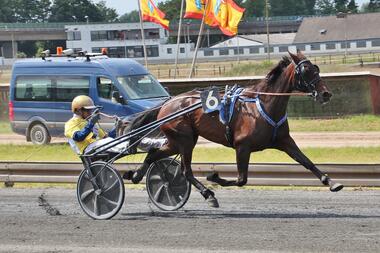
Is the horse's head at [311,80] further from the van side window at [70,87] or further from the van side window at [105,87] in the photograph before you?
the van side window at [70,87]

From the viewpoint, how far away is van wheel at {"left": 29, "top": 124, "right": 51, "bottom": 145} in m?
20.5

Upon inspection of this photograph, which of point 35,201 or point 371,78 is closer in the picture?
point 35,201

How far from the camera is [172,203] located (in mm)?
9836

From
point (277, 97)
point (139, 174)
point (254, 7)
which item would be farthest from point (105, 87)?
point (254, 7)

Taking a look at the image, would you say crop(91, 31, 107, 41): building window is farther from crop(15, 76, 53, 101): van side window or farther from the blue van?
crop(15, 76, 53, 101): van side window

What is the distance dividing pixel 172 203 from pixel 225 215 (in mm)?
810

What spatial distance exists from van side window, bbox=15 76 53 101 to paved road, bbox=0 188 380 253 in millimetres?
9476

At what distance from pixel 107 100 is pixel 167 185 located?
9780mm

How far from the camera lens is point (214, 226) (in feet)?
28.1

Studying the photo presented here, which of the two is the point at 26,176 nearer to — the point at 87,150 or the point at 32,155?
the point at 87,150

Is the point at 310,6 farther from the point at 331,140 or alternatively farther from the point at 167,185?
the point at 167,185

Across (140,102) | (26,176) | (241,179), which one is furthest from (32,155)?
(241,179)

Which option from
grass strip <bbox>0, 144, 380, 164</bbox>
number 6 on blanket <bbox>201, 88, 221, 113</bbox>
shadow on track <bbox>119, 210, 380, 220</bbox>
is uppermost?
number 6 on blanket <bbox>201, 88, 221, 113</bbox>

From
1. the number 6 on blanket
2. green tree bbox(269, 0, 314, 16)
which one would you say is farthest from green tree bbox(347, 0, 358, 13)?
the number 6 on blanket
